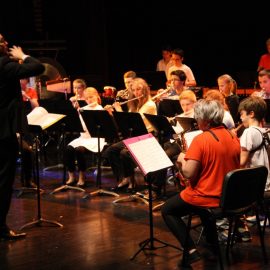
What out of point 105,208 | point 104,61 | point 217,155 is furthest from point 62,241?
point 104,61

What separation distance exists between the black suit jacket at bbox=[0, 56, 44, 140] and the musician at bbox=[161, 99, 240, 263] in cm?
157

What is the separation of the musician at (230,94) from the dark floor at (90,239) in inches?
53.2

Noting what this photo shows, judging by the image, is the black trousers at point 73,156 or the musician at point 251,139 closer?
the musician at point 251,139

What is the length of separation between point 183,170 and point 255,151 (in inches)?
44.8

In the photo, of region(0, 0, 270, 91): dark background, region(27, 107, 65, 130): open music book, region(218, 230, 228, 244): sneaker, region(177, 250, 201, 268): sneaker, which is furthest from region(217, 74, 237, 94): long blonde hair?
region(0, 0, 270, 91): dark background

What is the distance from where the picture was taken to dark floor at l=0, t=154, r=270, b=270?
5598mm

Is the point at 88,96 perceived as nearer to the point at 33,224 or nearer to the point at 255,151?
the point at 33,224

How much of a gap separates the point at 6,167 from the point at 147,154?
1.41m

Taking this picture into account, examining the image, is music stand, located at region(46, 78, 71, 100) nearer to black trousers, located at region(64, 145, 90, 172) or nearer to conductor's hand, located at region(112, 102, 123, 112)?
conductor's hand, located at region(112, 102, 123, 112)

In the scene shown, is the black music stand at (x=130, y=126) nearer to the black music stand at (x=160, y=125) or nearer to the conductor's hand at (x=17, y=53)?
the black music stand at (x=160, y=125)

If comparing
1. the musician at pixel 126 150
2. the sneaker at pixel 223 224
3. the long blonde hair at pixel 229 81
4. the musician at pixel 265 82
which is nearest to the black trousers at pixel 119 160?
the musician at pixel 126 150

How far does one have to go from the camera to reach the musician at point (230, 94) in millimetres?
8719

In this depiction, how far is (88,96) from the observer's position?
8938mm

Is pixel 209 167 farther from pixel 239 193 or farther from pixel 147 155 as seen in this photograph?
pixel 147 155
